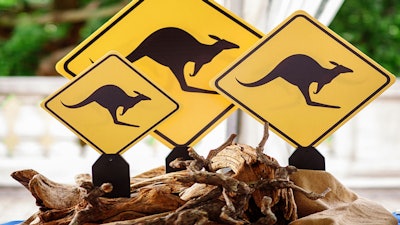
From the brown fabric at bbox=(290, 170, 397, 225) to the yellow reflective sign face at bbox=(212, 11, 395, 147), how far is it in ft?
0.25

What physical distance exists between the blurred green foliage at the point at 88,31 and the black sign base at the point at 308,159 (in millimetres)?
4195

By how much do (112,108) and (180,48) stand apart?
170 millimetres

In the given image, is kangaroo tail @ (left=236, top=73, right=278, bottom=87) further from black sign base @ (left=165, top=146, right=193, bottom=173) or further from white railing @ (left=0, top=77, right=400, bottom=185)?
white railing @ (left=0, top=77, right=400, bottom=185)

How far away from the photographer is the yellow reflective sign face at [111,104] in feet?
3.09

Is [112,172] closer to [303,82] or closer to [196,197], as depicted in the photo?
[196,197]

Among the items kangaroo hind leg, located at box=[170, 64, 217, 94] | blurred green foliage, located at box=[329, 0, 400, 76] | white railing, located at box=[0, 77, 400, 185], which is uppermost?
blurred green foliage, located at box=[329, 0, 400, 76]

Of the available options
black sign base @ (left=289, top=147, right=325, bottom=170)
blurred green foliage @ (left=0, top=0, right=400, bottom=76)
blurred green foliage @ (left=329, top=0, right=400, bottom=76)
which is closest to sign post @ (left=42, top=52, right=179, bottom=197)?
black sign base @ (left=289, top=147, right=325, bottom=170)

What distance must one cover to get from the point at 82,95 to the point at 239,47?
0.28 m

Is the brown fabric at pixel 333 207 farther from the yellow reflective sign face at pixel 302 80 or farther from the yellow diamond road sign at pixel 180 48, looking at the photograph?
the yellow diamond road sign at pixel 180 48

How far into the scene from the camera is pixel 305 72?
1014 millimetres

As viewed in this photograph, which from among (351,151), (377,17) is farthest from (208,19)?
(377,17)

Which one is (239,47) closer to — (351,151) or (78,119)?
(78,119)

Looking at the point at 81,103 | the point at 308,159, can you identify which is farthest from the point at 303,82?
the point at 81,103

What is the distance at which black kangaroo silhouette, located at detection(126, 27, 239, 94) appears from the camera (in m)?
1.05
